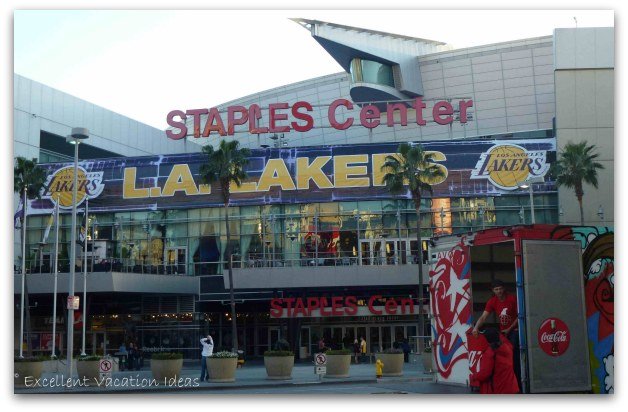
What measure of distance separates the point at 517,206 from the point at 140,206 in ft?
86.6

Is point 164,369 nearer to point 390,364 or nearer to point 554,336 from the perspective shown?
point 390,364

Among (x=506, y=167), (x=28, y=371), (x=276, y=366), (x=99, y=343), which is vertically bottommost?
(x=99, y=343)

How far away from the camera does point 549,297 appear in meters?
19.3

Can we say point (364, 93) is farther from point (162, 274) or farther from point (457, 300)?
point (457, 300)

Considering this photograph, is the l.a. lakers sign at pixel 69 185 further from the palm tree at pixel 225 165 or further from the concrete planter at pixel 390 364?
the concrete planter at pixel 390 364

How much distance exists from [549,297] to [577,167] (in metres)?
27.4

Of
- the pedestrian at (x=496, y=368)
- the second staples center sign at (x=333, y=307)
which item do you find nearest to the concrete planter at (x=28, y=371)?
the pedestrian at (x=496, y=368)

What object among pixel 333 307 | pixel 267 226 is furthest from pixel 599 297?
pixel 267 226

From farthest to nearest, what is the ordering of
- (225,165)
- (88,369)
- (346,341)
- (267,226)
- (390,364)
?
1. (267,226)
2. (346,341)
3. (225,165)
4. (390,364)
5. (88,369)

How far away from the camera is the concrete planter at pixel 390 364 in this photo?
34.5 m

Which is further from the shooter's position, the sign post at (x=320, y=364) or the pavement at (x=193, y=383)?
the sign post at (x=320, y=364)

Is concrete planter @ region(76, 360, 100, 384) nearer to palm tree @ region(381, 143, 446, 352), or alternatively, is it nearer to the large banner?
palm tree @ region(381, 143, 446, 352)

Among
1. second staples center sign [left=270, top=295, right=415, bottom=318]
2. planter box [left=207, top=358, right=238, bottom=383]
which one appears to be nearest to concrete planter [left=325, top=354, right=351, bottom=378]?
planter box [left=207, top=358, right=238, bottom=383]

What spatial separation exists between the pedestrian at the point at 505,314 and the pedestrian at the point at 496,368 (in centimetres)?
13
